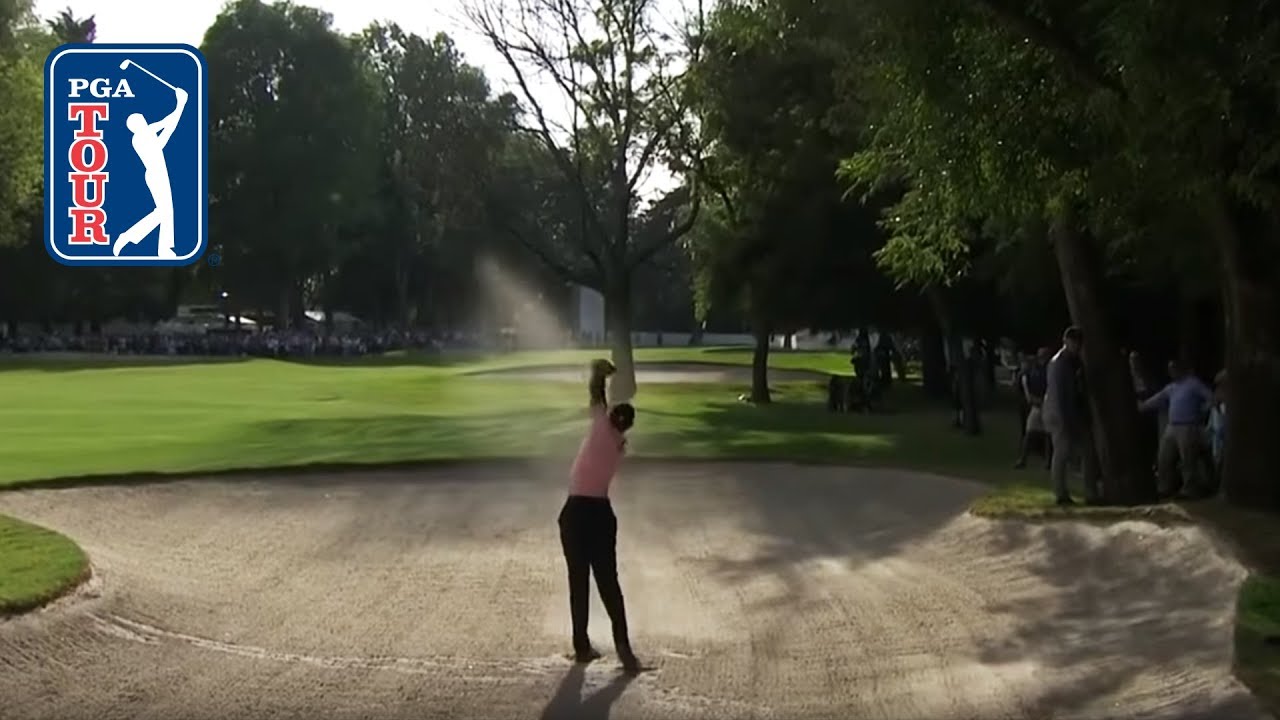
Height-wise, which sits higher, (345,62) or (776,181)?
(345,62)

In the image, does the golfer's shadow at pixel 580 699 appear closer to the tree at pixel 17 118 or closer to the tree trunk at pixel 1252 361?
the tree trunk at pixel 1252 361

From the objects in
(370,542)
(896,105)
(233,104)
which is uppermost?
(233,104)

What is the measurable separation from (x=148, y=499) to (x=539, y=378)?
40.4 m

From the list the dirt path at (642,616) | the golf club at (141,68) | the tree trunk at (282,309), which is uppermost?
the golf club at (141,68)

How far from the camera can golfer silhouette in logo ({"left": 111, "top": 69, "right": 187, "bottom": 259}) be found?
66.3 ft

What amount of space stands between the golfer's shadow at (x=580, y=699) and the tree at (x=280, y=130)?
Result: 75.5m

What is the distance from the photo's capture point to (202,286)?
9725 cm

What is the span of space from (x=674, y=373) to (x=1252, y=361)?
5218 centimetres

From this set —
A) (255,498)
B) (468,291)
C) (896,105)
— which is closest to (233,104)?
(468,291)

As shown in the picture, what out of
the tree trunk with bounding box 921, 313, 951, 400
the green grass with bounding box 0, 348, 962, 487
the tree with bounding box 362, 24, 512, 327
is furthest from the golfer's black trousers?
the tree with bounding box 362, 24, 512, 327

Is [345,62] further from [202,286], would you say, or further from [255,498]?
[255,498]

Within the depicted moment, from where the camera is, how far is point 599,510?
1121 centimetres

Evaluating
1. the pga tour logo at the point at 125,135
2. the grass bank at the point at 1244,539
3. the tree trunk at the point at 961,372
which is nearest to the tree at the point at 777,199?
the tree trunk at the point at 961,372

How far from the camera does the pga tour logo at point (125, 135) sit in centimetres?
2020
